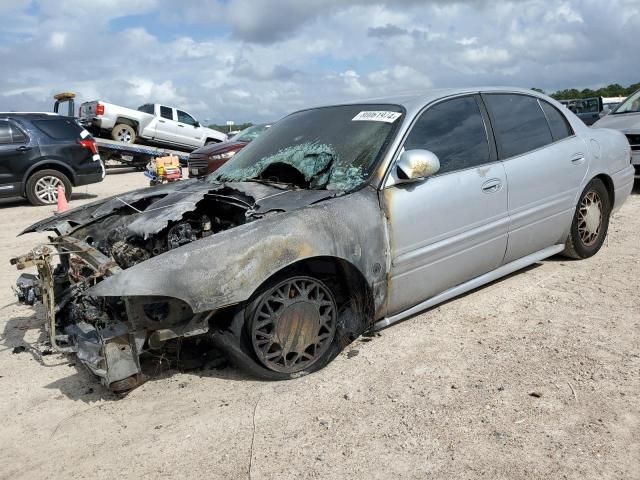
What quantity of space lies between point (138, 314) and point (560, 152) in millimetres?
3493

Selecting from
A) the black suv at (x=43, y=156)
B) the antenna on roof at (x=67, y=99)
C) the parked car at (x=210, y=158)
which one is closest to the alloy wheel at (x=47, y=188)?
the black suv at (x=43, y=156)

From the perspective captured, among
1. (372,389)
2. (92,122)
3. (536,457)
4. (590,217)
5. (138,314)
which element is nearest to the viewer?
(536,457)

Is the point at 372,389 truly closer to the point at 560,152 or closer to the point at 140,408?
the point at 140,408

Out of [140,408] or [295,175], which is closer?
[140,408]

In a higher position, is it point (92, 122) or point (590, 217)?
point (92, 122)

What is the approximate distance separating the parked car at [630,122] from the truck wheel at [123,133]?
14.4m

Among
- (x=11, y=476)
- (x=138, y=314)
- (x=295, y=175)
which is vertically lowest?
(x=11, y=476)

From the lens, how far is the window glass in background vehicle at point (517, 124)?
4.14 m

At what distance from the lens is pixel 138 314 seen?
2891mm

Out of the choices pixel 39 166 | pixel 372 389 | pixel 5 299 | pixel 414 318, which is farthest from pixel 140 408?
pixel 39 166

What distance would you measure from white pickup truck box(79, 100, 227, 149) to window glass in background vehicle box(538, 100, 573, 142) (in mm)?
15891

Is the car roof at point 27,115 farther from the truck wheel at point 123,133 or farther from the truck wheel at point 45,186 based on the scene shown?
the truck wheel at point 123,133

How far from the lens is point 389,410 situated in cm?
287

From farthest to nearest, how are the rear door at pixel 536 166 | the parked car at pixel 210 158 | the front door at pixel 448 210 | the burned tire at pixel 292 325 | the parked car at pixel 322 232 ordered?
the parked car at pixel 210 158
the rear door at pixel 536 166
the front door at pixel 448 210
the burned tire at pixel 292 325
the parked car at pixel 322 232
